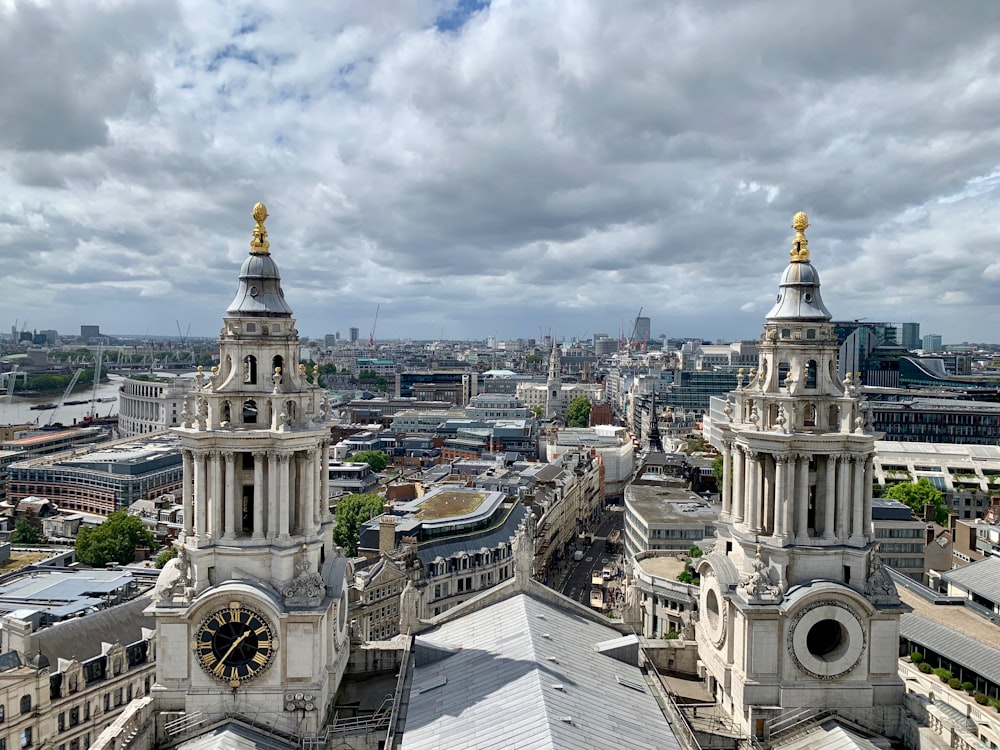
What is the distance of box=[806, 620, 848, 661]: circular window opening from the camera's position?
3391 centimetres

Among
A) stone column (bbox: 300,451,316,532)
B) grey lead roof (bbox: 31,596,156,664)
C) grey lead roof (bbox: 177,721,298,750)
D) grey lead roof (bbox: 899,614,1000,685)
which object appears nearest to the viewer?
grey lead roof (bbox: 177,721,298,750)

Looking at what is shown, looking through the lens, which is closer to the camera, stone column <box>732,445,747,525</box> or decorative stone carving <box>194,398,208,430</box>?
decorative stone carving <box>194,398,208,430</box>

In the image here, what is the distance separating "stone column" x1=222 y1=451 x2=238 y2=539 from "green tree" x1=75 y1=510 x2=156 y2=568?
6821 centimetres

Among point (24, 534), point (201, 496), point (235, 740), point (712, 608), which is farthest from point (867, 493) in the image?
point (24, 534)

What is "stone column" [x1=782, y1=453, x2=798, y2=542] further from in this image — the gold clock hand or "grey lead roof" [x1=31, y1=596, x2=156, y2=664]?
"grey lead roof" [x1=31, y1=596, x2=156, y2=664]

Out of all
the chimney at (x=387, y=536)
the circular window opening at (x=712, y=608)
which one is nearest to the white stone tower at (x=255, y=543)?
the circular window opening at (x=712, y=608)

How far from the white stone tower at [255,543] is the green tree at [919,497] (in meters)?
102

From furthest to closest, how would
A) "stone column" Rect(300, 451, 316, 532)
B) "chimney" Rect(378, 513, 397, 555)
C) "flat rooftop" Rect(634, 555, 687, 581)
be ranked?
1. "chimney" Rect(378, 513, 397, 555)
2. "flat rooftop" Rect(634, 555, 687, 581)
3. "stone column" Rect(300, 451, 316, 532)

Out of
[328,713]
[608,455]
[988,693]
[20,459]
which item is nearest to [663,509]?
[988,693]

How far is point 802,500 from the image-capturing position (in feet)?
113

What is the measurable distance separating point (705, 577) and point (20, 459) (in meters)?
158

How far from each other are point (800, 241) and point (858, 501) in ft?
39.6

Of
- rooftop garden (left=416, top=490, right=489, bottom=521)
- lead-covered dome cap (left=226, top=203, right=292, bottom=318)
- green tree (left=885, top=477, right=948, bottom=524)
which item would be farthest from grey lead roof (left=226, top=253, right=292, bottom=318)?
green tree (left=885, top=477, right=948, bottom=524)

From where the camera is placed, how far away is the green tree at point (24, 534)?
104m
